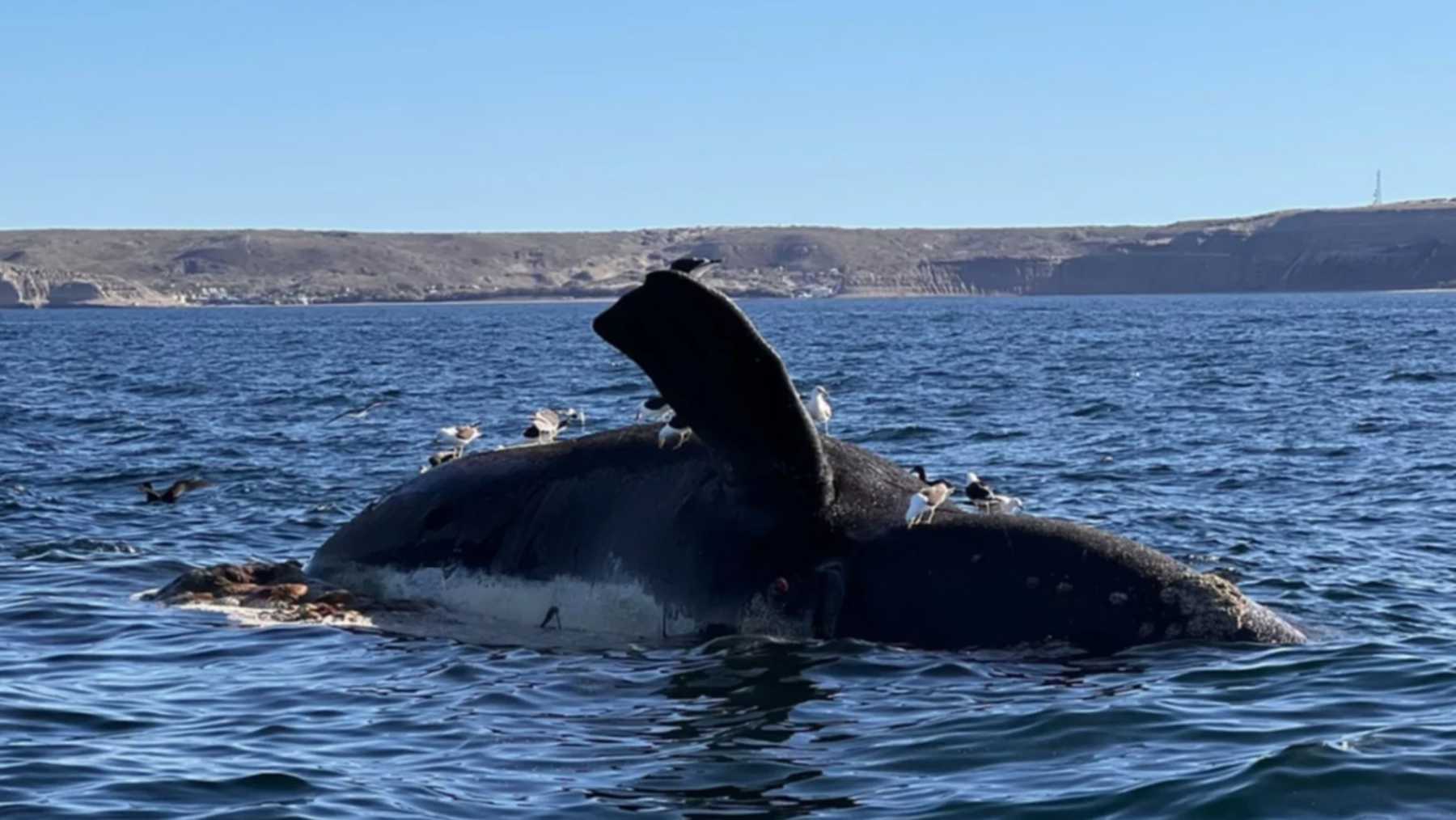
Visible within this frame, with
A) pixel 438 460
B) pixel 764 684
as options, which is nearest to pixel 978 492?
pixel 764 684

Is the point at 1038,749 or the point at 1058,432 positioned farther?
the point at 1058,432

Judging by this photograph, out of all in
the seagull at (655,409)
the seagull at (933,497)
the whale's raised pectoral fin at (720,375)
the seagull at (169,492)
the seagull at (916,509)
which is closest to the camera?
the whale's raised pectoral fin at (720,375)

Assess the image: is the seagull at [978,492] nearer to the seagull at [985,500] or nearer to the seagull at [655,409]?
the seagull at [985,500]

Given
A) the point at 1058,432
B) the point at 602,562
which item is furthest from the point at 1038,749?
the point at 1058,432

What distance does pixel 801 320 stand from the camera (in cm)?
12194

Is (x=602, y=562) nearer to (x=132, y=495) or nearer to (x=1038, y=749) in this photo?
(x=1038, y=749)

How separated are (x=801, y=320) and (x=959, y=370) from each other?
233 feet

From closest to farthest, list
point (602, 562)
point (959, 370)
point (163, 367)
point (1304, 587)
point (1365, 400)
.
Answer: point (602, 562), point (1304, 587), point (1365, 400), point (959, 370), point (163, 367)

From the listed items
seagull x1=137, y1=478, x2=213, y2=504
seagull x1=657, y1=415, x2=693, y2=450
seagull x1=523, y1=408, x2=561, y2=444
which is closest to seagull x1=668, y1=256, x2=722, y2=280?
seagull x1=657, y1=415, x2=693, y2=450

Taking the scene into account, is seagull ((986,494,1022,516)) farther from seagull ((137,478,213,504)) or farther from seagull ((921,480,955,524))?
seagull ((137,478,213,504))

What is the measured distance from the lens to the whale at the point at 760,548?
11.0 m

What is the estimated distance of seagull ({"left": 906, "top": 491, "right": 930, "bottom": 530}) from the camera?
11.8m


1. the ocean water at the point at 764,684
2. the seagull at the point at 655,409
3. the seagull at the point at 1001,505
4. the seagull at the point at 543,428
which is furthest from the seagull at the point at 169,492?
the seagull at the point at 1001,505

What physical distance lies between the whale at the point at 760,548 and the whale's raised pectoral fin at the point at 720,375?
12 millimetres
